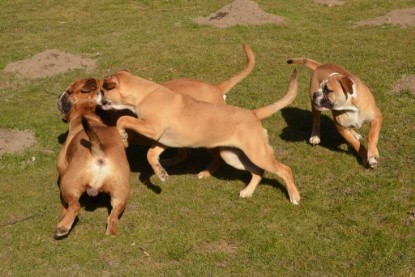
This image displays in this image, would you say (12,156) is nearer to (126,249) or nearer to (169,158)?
(169,158)

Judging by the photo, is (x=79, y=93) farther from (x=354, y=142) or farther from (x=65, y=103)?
(x=354, y=142)

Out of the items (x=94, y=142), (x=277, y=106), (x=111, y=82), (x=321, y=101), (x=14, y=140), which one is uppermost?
(x=111, y=82)

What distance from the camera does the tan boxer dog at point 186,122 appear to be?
6609 mm

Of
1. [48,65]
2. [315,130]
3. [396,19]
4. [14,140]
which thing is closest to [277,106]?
[315,130]

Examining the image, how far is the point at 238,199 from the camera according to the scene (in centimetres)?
701

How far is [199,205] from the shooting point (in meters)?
6.85

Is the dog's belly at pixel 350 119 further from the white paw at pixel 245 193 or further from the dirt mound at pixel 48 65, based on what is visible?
the dirt mound at pixel 48 65

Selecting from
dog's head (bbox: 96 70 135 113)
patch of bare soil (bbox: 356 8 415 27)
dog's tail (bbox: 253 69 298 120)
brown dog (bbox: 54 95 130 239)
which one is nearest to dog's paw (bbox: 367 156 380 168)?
dog's tail (bbox: 253 69 298 120)

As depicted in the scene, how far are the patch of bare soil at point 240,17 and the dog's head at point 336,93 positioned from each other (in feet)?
27.9

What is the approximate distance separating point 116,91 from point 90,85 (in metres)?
0.71

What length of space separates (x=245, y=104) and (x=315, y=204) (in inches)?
151

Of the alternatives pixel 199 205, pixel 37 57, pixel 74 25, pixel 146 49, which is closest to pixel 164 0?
pixel 74 25

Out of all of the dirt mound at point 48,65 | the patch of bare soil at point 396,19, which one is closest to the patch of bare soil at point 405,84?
the patch of bare soil at point 396,19

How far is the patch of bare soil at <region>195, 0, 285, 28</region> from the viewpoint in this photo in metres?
16.2
